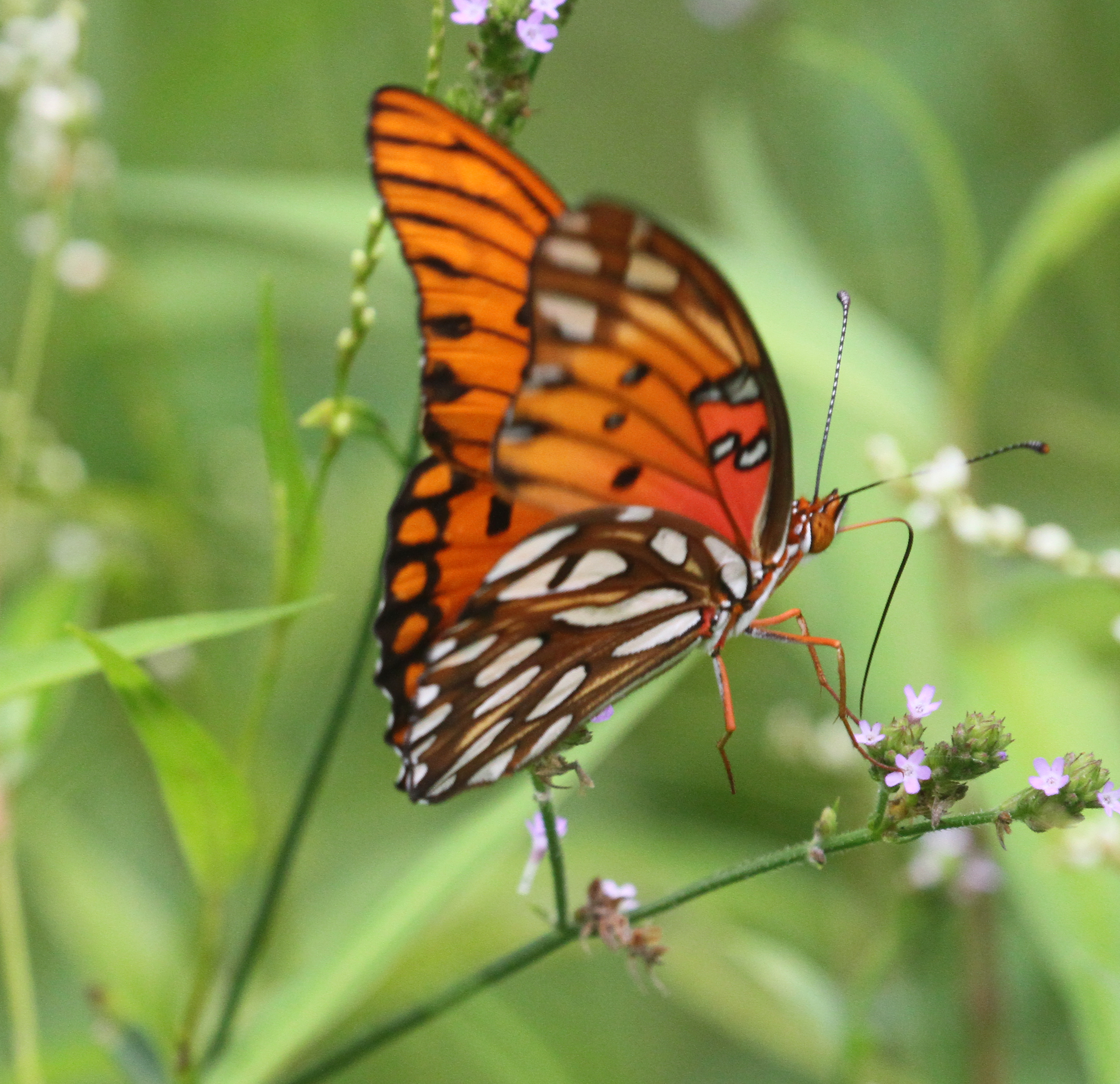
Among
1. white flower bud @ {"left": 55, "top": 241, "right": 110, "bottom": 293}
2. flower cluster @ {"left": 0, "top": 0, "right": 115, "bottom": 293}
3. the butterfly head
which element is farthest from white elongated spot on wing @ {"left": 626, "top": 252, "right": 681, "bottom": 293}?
white flower bud @ {"left": 55, "top": 241, "right": 110, "bottom": 293}

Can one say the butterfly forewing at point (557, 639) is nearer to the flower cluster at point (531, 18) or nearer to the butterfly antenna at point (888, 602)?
the butterfly antenna at point (888, 602)

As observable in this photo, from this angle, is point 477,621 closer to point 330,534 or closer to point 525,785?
point 525,785

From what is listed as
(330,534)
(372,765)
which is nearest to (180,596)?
(330,534)

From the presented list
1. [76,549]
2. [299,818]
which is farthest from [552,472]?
[76,549]

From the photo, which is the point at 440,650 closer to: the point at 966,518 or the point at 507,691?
the point at 507,691

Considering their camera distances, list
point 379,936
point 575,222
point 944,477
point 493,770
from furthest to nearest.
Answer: point 944,477
point 379,936
point 493,770
point 575,222

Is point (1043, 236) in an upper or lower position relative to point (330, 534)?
upper

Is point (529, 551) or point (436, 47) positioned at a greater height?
→ point (436, 47)

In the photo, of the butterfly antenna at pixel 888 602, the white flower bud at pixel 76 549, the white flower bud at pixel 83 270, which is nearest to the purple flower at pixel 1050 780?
the butterfly antenna at pixel 888 602
